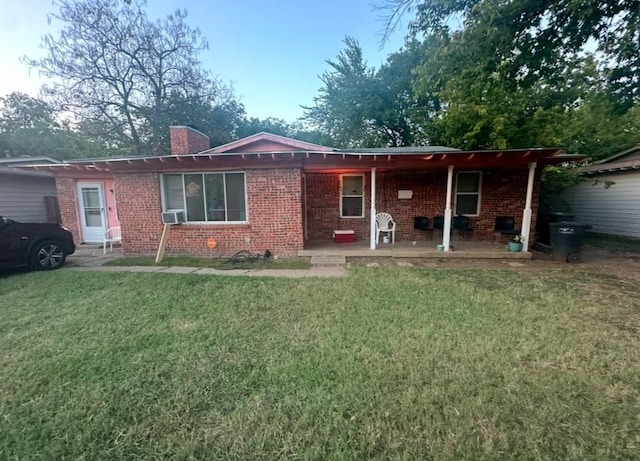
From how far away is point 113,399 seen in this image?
2152mm

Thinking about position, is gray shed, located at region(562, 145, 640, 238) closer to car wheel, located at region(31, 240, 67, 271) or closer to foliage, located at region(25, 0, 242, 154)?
car wheel, located at region(31, 240, 67, 271)

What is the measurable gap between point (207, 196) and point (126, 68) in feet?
45.5

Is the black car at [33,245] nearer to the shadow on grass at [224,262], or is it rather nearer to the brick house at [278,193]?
the shadow on grass at [224,262]

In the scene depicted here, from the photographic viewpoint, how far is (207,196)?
24.4 feet

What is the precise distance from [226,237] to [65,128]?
714 inches

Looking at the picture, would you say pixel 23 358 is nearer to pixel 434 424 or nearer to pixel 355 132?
pixel 434 424

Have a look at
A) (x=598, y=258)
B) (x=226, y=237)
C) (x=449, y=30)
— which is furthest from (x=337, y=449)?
(x=598, y=258)

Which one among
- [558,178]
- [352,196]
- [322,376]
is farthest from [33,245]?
[558,178]

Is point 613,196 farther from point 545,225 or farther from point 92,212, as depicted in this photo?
point 92,212

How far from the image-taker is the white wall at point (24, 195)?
9164mm

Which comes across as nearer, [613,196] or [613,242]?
[613,242]

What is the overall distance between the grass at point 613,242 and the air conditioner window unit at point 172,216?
42.4ft

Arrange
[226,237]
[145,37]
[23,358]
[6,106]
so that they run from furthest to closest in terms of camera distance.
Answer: [6,106] → [145,37] → [226,237] → [23,358]

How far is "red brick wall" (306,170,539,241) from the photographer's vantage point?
336 inches
